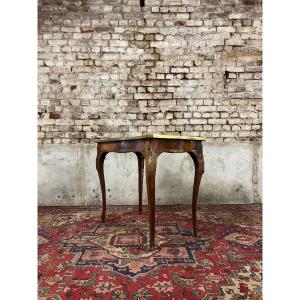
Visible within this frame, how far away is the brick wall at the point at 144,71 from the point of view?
3.44m

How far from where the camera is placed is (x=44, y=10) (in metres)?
3.43

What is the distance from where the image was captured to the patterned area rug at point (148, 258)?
1.37 meters

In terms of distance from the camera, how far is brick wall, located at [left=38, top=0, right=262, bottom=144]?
11.3 ft

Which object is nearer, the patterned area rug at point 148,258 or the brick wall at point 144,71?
the patterned area rug at point 148,258

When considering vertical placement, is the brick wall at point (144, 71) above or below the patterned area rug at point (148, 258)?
above

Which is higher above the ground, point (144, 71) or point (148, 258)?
point (144, 71)

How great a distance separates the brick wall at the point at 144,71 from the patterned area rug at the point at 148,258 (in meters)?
1.23

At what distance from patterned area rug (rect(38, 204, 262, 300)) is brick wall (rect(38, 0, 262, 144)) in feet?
4.03

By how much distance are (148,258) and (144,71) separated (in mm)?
2465

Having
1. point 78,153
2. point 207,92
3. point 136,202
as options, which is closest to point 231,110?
point 207,92

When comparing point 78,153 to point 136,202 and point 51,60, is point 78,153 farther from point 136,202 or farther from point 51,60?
point 51,60

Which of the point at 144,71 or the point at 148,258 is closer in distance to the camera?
the point at 148,258

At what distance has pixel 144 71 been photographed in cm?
345
